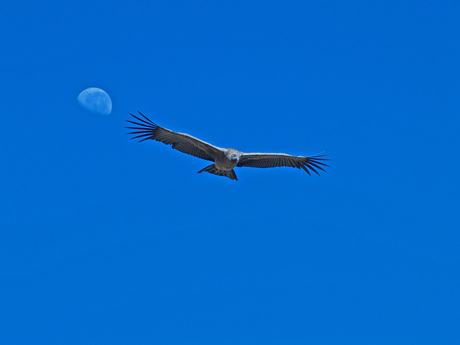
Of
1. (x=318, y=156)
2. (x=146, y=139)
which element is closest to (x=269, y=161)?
(x=318, y=156)

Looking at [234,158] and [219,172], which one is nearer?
[234,158]

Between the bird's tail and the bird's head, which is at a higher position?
the bird's head

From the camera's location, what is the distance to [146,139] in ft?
89.9

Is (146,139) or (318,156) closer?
(146,139)

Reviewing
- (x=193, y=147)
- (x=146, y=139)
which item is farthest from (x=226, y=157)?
(x=146, y=139)

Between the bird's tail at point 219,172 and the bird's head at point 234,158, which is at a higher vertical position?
the bird's head at point 234,158

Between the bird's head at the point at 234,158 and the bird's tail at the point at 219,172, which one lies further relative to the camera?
the bird's tail at the point at 219,172

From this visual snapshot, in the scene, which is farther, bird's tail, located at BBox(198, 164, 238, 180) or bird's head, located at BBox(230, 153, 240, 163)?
bird's tail, located at BBox(198, 164, 238, 180)

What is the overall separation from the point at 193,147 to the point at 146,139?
85.9 inches

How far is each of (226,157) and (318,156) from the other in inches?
167

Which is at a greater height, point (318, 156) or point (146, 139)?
point (318, 156)

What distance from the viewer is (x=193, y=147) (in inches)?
1123

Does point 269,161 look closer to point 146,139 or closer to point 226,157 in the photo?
point 226,157

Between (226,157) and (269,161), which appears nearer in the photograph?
(226,157)
